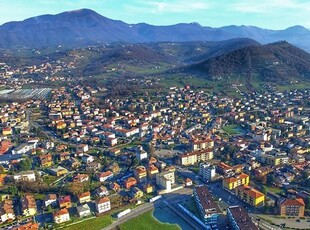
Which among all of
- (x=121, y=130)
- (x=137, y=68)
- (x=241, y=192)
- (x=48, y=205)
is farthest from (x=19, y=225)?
(x=137, y=68)

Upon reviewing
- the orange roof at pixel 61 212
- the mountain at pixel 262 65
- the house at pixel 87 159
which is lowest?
the orange roof at pixel 61 212

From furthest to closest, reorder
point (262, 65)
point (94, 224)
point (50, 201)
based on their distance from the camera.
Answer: point (262, 65) < point (50, 201) < point (94, 224)

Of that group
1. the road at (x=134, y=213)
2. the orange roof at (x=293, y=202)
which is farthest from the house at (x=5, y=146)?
the orange roof at (x=293, y=202)

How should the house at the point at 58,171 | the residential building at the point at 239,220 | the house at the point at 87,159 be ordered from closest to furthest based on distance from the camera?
the residential building at the point at 239,220, the house at the point at 58,171, the house at the point at 87,159

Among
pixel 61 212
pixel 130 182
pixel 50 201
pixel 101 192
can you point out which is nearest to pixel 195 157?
pixel 130 182

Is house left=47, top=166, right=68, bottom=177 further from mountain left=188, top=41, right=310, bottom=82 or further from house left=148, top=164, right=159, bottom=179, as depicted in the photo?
mountain left=188, top=41, right=310, bottom=82

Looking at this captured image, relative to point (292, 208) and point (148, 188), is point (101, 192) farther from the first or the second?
point (292, 208)

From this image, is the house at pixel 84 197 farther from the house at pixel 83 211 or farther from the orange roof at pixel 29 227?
the orange roof at pixel 29 227
